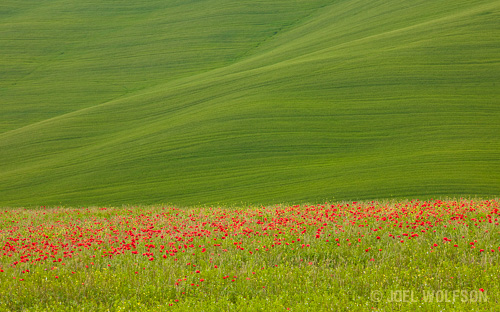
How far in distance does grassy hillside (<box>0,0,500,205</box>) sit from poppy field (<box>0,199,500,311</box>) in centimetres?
1172

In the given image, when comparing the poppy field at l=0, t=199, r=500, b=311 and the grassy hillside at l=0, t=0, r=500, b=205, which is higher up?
the grassy hillside at l=0, t=0, r=500, b=205

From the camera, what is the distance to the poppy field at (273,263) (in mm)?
7070

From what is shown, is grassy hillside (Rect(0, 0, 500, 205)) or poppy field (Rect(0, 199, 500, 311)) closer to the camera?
poppy field (Rect(0, 199, 500, 311))

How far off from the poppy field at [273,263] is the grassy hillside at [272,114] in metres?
11.7

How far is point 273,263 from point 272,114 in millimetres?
25386

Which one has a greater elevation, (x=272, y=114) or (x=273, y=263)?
(x=272, y=114)

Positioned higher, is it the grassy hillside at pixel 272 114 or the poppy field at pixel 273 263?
the grassy hillside at pixel 272 114

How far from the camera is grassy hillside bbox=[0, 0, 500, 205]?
25.2 metres

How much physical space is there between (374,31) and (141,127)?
2917cm

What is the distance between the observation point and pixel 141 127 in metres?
37.2

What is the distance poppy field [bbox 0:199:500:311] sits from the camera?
707 cm

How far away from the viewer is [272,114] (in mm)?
33625

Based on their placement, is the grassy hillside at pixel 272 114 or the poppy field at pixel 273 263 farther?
the grassy hillside at pixel 272 114

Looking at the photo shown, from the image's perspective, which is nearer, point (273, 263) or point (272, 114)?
point (273, 263)
